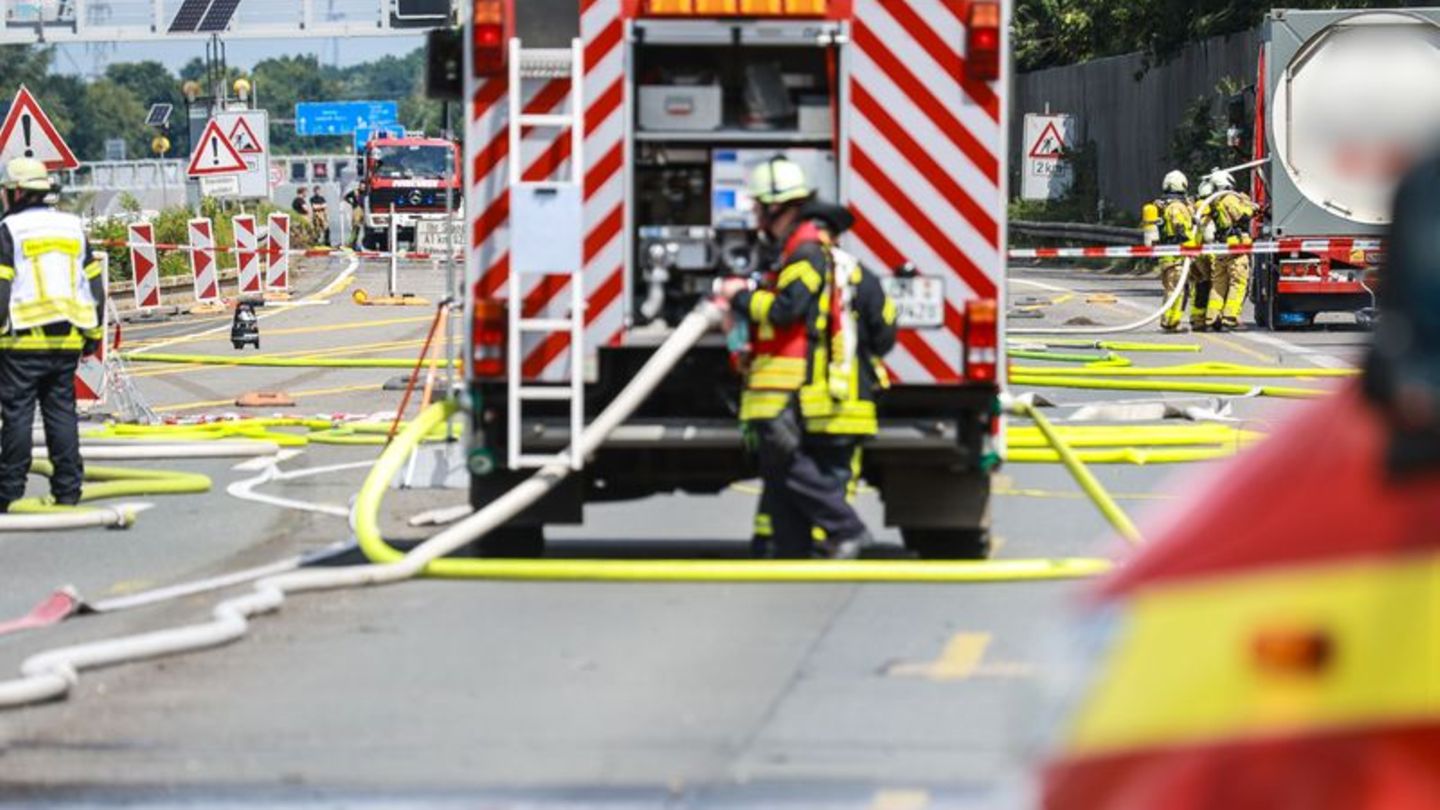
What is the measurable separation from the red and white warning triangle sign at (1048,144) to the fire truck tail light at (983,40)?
3083 centimetres

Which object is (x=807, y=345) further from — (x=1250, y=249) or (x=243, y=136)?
(x=243, y=136)

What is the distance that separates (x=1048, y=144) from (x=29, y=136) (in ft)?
69.5

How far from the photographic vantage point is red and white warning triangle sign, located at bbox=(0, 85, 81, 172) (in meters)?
23.4

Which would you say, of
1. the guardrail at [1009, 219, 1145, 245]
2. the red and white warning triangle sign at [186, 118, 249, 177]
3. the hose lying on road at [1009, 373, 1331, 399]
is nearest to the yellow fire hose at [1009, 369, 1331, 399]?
the hose lying on road at [1009, 373, 1331, 399]

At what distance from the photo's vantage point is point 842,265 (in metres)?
10.5

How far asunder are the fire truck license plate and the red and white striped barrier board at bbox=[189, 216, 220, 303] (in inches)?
919

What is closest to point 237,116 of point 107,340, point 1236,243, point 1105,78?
point 1236,243

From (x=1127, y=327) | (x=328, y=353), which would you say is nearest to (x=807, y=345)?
(x=328, y=353)

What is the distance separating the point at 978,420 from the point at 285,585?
9.31ft

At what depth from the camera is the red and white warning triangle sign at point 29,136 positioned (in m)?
23.4

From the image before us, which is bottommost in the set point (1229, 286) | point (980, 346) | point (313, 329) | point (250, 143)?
point (313, 329)

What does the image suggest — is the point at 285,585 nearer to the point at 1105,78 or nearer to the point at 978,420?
the point at 978,420

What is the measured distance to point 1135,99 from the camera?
55.6 meters

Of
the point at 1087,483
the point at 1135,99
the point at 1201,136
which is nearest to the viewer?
the point at 1087,483
